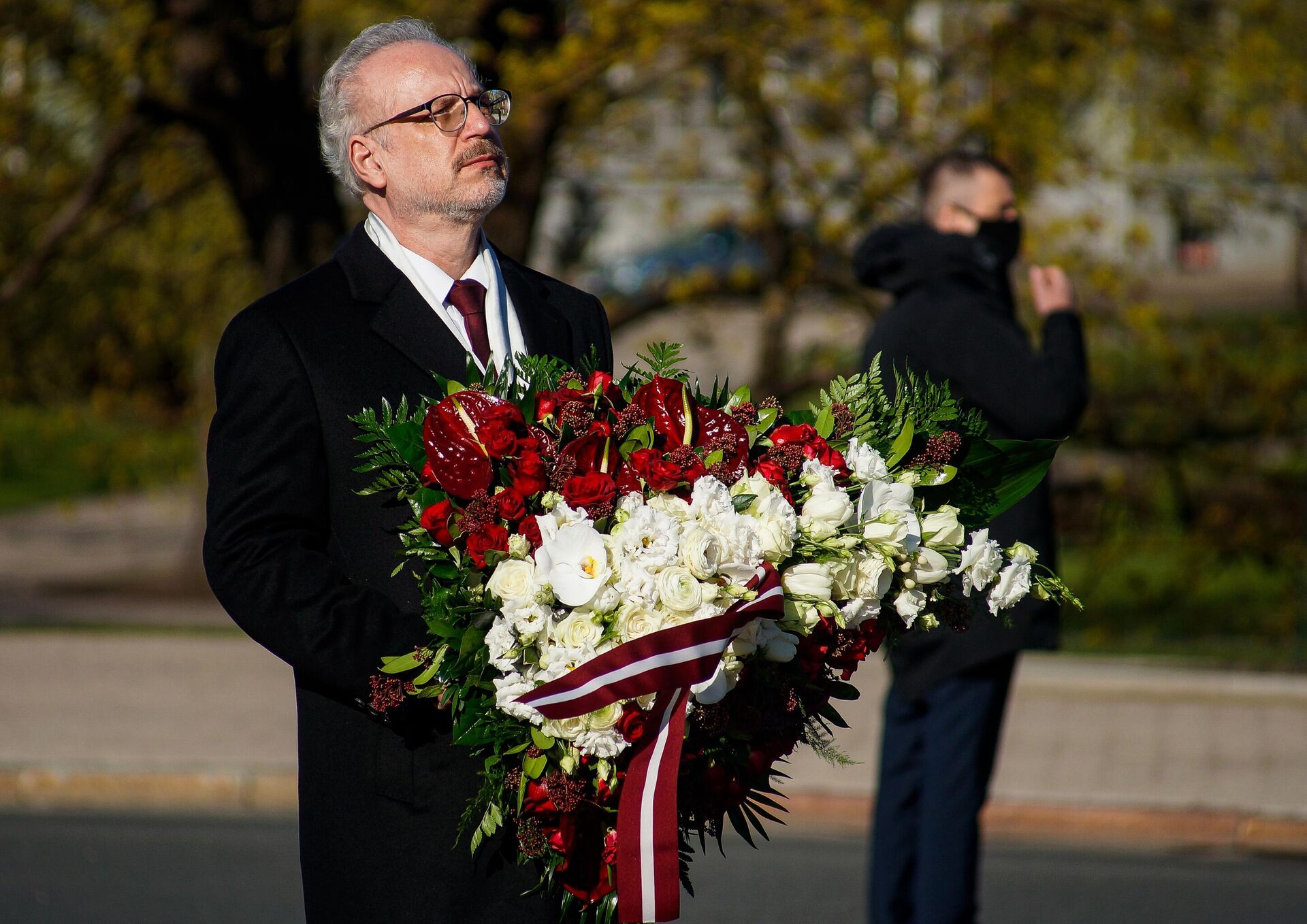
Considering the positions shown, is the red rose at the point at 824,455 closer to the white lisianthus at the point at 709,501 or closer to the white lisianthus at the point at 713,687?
the white lisianthus at the point at 709,501

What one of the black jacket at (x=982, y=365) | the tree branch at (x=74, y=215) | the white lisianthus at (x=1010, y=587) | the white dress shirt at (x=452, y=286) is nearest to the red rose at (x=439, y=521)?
the white dress shirt at (x=452, y=286)

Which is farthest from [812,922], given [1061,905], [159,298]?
[159,298]

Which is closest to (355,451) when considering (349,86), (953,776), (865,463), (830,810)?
(349,86)

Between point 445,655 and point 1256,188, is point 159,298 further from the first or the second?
point 445,655

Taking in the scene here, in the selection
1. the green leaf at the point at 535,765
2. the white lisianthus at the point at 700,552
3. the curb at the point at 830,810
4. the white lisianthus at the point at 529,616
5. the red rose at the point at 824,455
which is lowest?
the curb at the point at 830,810

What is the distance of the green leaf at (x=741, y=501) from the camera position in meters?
2.16

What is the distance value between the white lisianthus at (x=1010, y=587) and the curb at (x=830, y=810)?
4.43m

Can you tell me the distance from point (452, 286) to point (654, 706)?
82 centimetres

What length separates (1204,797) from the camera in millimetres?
6609

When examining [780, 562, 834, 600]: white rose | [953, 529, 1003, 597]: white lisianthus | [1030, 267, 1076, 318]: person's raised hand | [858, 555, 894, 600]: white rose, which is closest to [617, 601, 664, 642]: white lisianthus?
[780, 562, 834, 600]: white rose

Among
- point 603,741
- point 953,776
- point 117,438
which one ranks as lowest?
point 117,438

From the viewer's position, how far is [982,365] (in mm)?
4207

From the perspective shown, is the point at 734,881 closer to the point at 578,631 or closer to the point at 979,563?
→ the point at 979,563

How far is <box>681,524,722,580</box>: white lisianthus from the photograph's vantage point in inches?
81.7
